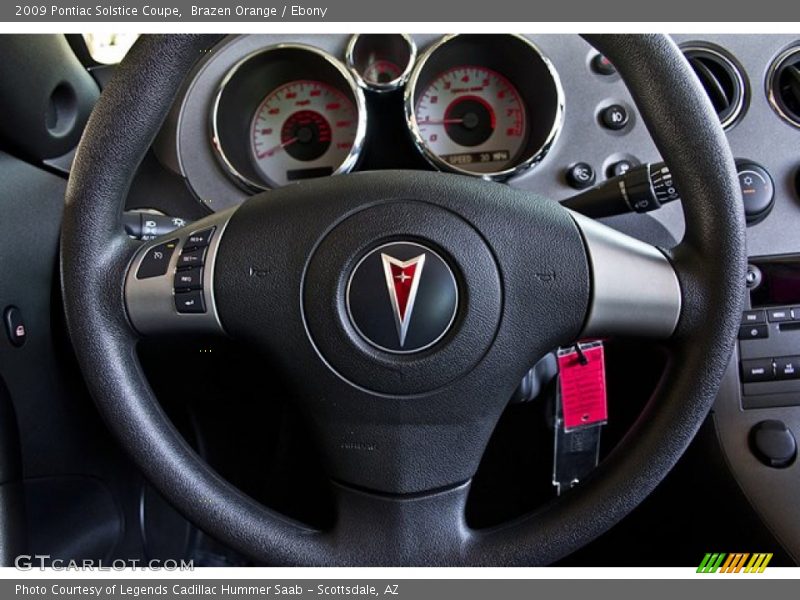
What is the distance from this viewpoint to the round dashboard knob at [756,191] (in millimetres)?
943

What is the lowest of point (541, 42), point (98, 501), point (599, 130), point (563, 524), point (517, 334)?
point (98, 501)

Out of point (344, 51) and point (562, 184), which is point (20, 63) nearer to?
point (344, 51)

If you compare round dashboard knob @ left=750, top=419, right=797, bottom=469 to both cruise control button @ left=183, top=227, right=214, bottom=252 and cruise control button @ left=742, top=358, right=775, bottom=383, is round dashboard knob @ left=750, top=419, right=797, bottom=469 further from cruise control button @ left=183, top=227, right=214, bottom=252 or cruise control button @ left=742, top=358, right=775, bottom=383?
cruise control button @ left=183, top=227, right=214, bottom=252

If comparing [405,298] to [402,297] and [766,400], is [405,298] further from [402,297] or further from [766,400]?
[766,400]

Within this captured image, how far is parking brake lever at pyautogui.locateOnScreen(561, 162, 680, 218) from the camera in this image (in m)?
0.78

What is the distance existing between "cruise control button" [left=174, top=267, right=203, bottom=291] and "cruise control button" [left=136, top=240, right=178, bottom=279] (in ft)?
0.06

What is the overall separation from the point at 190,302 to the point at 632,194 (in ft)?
1.62

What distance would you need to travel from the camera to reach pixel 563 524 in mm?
688

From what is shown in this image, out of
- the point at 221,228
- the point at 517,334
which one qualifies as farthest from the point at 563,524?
the point at 221,228

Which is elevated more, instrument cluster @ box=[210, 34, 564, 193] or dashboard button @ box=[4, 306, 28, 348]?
instrument cluster @ box=[210, 34, 564, 193]

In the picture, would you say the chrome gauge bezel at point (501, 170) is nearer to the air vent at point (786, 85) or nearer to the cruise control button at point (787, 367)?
the air vent at point (786, 85)

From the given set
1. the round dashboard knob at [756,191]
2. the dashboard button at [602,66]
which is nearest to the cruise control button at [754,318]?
the round dashboard knob at [756,191]

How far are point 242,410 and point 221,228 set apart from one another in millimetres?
557

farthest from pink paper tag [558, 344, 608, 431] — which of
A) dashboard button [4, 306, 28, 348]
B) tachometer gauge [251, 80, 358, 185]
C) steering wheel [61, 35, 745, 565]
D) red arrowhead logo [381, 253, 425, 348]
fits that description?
dashboard button [4, 306, 28, 348]
